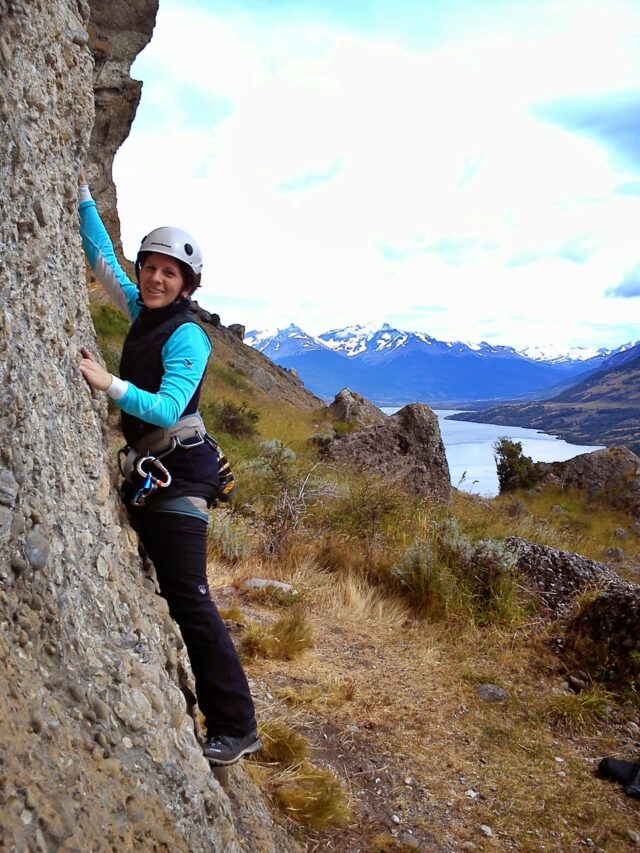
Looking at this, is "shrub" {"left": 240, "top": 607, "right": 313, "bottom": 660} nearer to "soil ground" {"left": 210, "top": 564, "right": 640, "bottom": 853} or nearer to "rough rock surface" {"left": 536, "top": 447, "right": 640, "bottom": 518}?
"soil ground" {"left": 210, "top": 564, "right": 640, "bottom": 853}

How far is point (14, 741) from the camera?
4.37 feet

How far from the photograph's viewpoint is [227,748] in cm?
240

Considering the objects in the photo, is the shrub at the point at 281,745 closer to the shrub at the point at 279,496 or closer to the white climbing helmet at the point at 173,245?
the white climbing helmet at the point at 173,245

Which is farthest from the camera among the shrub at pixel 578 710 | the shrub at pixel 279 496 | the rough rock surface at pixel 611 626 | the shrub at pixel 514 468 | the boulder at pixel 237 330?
the boulder at pixel 237 330

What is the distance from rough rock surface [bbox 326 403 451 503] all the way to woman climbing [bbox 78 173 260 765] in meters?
7.98

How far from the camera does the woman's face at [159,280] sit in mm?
2533

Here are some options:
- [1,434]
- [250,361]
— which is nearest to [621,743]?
[1,434]

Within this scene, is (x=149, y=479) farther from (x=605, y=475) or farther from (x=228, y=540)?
(x=605, y=475)

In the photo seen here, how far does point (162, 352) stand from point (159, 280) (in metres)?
0.32

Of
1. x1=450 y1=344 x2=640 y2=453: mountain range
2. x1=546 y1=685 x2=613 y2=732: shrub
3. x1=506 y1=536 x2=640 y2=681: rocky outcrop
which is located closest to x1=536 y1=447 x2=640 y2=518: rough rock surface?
x1=506 y1=536 x2=640 y2=681: rocky outcrop

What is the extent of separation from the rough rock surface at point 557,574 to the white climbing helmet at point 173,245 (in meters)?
4.80

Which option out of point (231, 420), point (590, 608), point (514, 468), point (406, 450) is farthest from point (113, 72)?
point (590, 608)


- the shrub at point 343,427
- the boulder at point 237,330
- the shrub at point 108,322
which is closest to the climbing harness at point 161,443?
the shrub at point 343,427

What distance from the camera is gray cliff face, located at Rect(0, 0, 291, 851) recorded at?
1.43 metres
